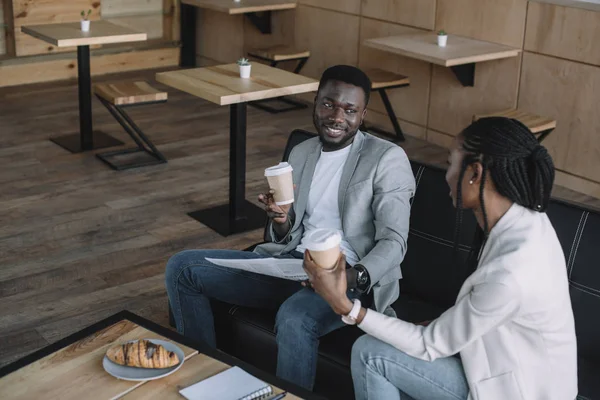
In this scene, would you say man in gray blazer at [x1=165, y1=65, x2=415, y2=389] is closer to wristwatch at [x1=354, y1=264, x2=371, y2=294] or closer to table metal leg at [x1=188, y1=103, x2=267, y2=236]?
wristwatch at [x1=354, y1=264, x2=371, y2=294]

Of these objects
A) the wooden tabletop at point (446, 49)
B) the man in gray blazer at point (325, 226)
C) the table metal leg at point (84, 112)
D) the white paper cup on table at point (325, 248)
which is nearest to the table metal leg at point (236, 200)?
the wooden tabletop at point (446, 49)

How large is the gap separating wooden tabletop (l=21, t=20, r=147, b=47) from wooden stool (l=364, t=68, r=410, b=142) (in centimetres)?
158

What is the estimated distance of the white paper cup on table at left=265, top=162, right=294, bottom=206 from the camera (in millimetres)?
2662

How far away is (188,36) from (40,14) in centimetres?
144

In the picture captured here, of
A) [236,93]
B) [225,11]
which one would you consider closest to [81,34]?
[225,11]

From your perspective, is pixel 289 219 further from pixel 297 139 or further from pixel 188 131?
pixel 188 131

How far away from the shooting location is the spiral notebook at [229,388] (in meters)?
2.19

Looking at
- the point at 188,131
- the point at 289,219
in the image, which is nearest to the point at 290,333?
the point at 289,219

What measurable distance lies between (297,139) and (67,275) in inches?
54.5

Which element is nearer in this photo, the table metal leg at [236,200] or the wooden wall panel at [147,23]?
the table metal leg at [236,200]

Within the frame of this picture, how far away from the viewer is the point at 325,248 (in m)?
2.19

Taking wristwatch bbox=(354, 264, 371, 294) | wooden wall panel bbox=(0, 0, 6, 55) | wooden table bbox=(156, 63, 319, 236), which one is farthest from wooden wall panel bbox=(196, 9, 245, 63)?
A: wristwatch bbox=(354, 264, 371, 294)

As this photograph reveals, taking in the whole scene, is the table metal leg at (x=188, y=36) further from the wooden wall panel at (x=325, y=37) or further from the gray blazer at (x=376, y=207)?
the gray blazer at (x=376, y=207)

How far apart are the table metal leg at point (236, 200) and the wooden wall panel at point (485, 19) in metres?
1.93
